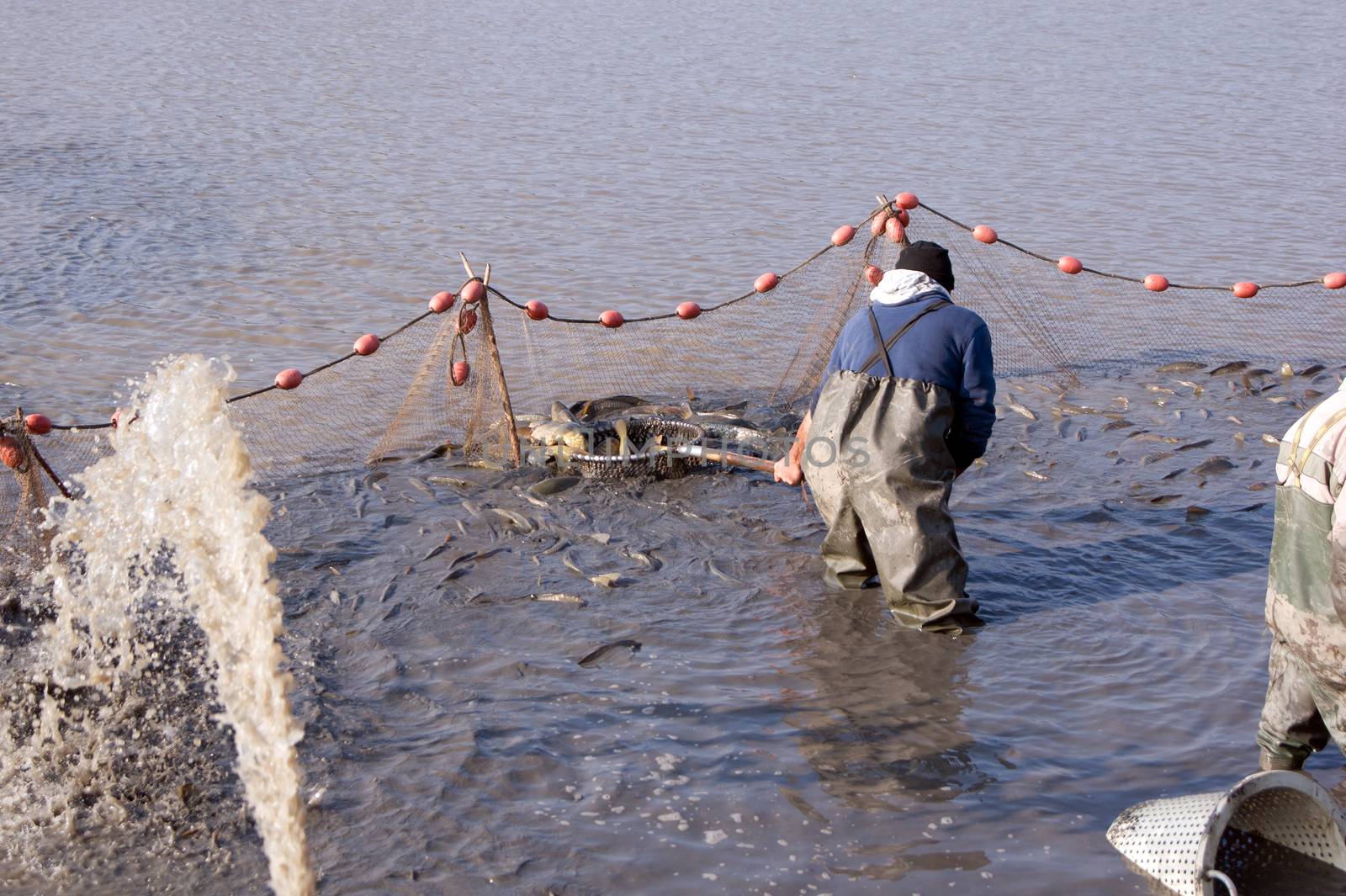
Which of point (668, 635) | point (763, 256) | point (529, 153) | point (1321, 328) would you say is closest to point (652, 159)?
point (529, 153)

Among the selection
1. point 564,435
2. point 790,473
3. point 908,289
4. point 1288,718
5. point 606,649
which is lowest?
point 606,649

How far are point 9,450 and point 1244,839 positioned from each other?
499 centimetres

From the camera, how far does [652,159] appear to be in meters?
15.6

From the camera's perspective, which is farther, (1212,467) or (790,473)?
(1212,467)

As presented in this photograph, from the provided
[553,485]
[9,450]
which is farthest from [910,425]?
[9,450]

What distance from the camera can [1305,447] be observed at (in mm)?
3781

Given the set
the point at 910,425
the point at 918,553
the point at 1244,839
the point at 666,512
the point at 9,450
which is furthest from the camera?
the point at 666,512

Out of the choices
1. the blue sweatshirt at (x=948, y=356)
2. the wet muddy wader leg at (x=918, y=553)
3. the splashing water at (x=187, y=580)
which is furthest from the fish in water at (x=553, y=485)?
the blue sweatshirt at (x=948, y=356)

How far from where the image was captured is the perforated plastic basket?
358cm

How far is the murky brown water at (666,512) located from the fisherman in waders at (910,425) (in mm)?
340

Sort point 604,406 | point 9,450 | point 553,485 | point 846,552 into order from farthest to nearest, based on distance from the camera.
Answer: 1. point 604,406
2. point 553,485
3. point 846,552
4. point 9,450

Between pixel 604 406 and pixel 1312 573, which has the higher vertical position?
pixel 1312 573

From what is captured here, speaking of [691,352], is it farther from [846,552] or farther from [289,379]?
[846,552]

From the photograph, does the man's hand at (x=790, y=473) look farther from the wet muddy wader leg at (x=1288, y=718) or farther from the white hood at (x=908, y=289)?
the wet muddy wader leg at (x=1288, y=718)
